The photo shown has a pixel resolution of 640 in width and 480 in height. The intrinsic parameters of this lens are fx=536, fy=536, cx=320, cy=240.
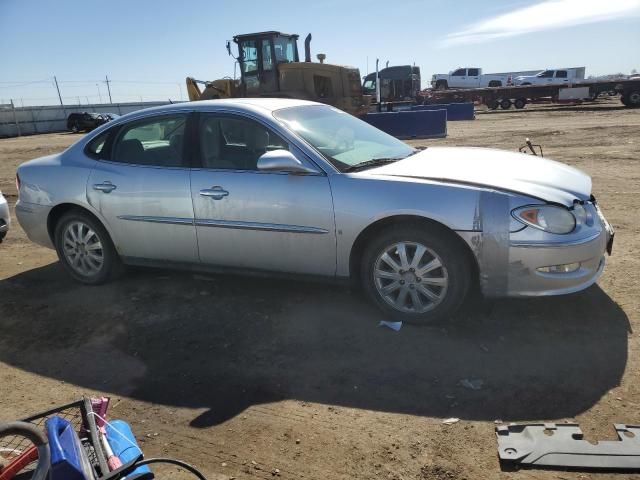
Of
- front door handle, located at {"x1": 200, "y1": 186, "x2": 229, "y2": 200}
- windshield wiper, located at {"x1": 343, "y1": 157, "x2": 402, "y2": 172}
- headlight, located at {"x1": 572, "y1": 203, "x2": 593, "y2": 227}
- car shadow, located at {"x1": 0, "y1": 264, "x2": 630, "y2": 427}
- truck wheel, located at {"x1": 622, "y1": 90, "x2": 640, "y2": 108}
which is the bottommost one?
car shadow, located at {"x1": 0, "y1": 264, "x2": 630, "y2": 427}

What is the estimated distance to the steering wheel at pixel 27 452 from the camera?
72.7 inches

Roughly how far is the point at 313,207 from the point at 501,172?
1.34 metres

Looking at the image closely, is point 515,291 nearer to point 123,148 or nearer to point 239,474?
point 239,474

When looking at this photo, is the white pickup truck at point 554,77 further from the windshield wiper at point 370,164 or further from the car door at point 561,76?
the windshield wiper at point 370,164

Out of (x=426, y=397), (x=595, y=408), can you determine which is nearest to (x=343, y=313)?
(x=426, y=397)

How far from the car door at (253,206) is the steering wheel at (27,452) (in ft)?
7.43

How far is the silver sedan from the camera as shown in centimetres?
343

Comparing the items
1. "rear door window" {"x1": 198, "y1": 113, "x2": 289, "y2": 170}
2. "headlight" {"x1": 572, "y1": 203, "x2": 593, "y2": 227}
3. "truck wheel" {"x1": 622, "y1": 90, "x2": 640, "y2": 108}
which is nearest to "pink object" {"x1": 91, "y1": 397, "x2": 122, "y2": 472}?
"rear door window" {"x1": 198, "y1": 113, "x2": 289, "y2": 170}

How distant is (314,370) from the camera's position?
3312mm

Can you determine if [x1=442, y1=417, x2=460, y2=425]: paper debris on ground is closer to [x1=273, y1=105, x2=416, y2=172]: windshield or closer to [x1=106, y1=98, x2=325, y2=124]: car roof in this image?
[x1=273, y1=105, x2=416, y2=172]: windshield

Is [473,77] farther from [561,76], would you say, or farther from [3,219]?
[3,219]

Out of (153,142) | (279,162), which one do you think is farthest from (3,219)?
(279,162)

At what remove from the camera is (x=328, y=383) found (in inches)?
125

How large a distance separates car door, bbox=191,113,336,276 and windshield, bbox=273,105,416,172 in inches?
7.9
